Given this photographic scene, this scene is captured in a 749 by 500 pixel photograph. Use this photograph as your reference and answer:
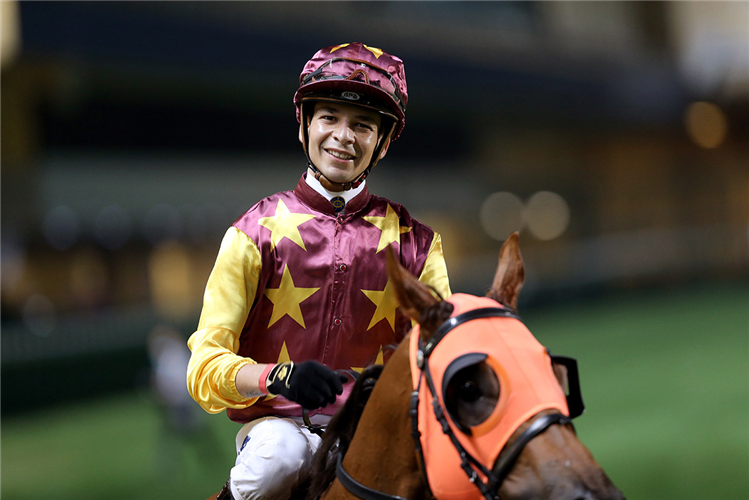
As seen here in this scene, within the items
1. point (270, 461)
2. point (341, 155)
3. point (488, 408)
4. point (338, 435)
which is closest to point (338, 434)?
point (338, 435)

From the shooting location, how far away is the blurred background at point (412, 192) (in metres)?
7.82

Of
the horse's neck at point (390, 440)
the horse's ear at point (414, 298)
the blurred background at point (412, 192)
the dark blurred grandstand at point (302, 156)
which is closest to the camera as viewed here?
the horse's ear at point (414, 298)

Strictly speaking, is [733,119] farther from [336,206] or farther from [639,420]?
[336,206]

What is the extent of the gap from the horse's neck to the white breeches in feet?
0.79

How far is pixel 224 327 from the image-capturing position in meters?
1.95

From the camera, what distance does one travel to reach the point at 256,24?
14.7 metres

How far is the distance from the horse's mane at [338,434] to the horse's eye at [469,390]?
38cm

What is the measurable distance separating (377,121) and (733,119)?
23176 millimetres

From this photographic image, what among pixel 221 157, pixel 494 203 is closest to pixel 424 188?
pixel 494 203

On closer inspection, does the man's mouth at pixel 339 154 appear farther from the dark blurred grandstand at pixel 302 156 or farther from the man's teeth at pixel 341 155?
the dark blurred grandstand at pixel 302 156

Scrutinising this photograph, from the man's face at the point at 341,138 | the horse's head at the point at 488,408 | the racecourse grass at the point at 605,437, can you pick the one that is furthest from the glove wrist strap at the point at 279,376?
the racecourse grass at the point at 605,437

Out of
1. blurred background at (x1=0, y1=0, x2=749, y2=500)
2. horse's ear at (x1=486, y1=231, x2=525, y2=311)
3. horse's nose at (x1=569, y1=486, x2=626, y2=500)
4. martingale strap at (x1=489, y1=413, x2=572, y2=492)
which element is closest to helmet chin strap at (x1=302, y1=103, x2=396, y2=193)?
horse's ear at (x1=486, y1=231, x2=525, y2=311)

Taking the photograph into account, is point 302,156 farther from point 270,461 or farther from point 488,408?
point 488,408

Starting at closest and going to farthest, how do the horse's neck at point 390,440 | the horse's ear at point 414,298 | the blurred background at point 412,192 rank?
the horse's ear at point 414,298, the horse's neck at point 390,440, the blurred background at point 412,192
